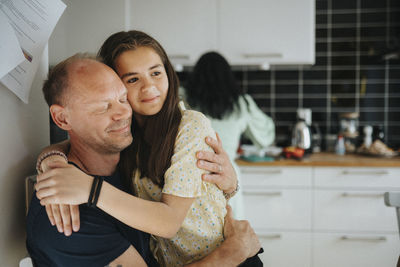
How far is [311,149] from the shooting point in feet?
7.98

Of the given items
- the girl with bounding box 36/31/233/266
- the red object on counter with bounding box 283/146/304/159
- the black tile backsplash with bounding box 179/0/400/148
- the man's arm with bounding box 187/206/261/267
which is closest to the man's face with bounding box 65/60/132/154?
the girl with bounding box 36/31/233/266

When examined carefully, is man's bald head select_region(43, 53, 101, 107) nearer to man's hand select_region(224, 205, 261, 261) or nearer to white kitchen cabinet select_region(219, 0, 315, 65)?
man's hand select_region(224, 205, 261, 261)

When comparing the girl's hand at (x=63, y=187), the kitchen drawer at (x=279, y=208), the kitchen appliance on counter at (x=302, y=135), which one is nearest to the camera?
the girl's hand at (x=63, y=187)

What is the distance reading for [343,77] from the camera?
267cm

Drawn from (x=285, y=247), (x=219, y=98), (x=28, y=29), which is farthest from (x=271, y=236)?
(x=28, y=29)

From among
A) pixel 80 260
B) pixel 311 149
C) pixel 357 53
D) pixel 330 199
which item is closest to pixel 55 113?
pixel 80 260

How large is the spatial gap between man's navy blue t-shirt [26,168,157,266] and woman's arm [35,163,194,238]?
0.24ft

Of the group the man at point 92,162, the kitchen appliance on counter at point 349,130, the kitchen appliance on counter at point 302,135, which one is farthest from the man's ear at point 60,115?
the kitchen appliance on counter at point 349,130

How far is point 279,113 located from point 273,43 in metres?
0.65

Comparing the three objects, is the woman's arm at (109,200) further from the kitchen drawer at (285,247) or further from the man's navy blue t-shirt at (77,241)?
the kitchen drawer at (285,247)

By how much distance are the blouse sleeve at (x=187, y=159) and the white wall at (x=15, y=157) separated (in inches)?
14.2

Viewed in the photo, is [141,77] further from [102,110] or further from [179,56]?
[179,56]

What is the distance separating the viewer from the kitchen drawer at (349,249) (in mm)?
2086

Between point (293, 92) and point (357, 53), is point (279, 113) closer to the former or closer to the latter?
point (293, 92)
